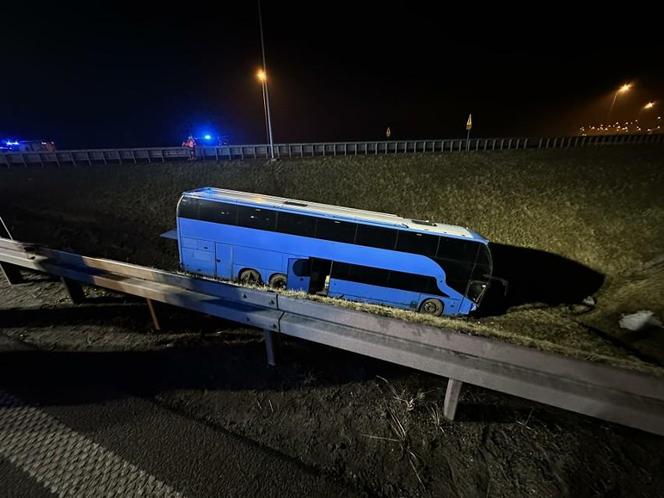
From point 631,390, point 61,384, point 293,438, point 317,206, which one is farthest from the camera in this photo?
point 317,206

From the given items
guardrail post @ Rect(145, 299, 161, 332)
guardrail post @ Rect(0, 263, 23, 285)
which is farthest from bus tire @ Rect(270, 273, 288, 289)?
guardrail post @ Rect(0, 263, 23, 285)

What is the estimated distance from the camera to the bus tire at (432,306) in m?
9.86

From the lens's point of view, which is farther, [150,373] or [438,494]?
[150,373]

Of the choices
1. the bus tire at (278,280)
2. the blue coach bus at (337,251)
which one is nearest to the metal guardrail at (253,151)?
the blue coach bus at (337,251)

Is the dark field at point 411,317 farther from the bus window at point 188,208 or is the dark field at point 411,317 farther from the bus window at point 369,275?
the bus window at point 188,208

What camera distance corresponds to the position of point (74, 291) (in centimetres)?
506

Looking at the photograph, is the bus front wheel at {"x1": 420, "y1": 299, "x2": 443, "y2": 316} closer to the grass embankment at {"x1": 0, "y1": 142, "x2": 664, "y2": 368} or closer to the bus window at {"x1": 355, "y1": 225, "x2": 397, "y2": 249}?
the grass embankment at {"x1": 0, "y1": 142, "x2": 664, "y2": 368}

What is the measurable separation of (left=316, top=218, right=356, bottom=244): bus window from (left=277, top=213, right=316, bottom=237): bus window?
0.83 feet

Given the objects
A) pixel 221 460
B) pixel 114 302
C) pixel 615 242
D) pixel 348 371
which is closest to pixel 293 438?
pixel 221 460

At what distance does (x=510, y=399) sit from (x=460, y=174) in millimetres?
18936

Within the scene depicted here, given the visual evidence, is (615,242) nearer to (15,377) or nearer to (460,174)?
(460,174)

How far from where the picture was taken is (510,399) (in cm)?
284

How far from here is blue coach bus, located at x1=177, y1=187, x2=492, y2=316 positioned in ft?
30.0

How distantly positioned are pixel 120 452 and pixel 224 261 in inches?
342
